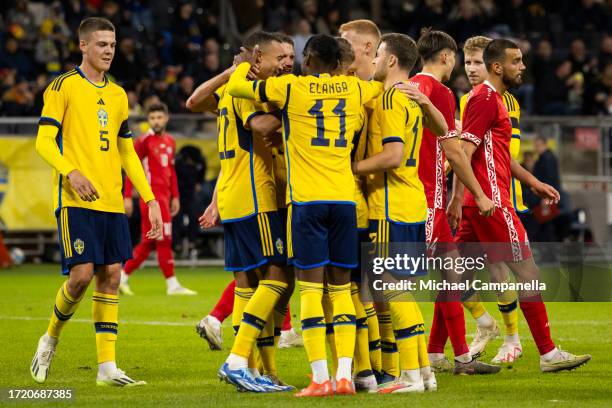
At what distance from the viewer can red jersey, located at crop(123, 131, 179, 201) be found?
14656 millimetres

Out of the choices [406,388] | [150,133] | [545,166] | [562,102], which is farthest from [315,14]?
[406,388]

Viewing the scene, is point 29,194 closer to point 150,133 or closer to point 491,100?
point 150,133

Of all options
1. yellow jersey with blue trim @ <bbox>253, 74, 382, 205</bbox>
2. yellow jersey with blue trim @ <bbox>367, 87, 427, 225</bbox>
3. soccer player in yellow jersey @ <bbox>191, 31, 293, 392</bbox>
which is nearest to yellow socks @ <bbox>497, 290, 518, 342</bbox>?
yellow jersey with blue trim @ <bbox>367, 87, 427, 225</bbox>

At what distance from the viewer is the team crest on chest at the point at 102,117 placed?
784 cm

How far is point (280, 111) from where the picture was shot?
718cm

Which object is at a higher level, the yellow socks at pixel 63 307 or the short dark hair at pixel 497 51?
the short dark hair at pixel 497 51

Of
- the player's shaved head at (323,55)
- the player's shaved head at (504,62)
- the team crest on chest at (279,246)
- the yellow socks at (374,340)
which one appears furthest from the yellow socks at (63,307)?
the player's shaved head at (504,62)

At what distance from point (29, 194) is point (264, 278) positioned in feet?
38.5

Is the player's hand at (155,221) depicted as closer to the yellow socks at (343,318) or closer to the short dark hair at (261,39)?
the short dark hair at (261,39)

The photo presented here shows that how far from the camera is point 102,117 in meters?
7.85

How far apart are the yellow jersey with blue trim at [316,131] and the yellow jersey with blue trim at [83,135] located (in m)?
1.31

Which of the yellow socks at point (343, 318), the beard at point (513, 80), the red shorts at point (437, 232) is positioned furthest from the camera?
the beard at point (513, 80)

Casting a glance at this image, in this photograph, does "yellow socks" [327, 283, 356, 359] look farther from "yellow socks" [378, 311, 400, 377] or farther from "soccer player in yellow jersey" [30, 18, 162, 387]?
"soccer player in yellow jersey" [30, 18, 162, 387]

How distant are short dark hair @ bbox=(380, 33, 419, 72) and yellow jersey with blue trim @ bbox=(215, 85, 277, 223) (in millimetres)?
951
